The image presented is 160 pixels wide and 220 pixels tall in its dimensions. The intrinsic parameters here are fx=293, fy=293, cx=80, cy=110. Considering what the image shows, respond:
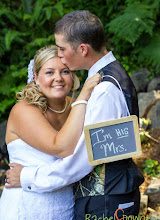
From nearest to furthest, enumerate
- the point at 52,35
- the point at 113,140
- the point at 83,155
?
1. the point at 113,140
2. the point at 83,155
3. the point at 52,35

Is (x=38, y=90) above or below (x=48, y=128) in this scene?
above

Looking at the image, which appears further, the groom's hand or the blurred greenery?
the blurred greenery

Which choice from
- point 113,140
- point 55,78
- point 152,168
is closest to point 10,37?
point 152,168

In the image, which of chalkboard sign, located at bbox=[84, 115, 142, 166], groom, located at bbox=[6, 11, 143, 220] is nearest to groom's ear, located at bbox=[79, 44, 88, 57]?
groom, located at bbox=[6, 11, 143, 220]

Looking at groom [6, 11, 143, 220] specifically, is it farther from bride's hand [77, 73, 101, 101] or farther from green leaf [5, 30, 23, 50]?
green leaf [5, 30, 23, 50]

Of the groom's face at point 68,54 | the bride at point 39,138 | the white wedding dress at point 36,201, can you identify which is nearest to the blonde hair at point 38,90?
the bride at point 39,138

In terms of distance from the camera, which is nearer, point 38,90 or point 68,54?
point 68,54

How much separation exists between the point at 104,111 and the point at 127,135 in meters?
0.21

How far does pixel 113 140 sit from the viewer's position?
183 cm

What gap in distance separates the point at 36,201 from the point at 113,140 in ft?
2.92

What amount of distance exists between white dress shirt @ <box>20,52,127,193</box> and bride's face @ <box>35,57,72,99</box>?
288mm

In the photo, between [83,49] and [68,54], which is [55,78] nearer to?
[68,54]

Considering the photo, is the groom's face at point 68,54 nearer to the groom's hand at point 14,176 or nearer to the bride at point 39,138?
the bride at point 39,138

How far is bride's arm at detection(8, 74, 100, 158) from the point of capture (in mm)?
2014
